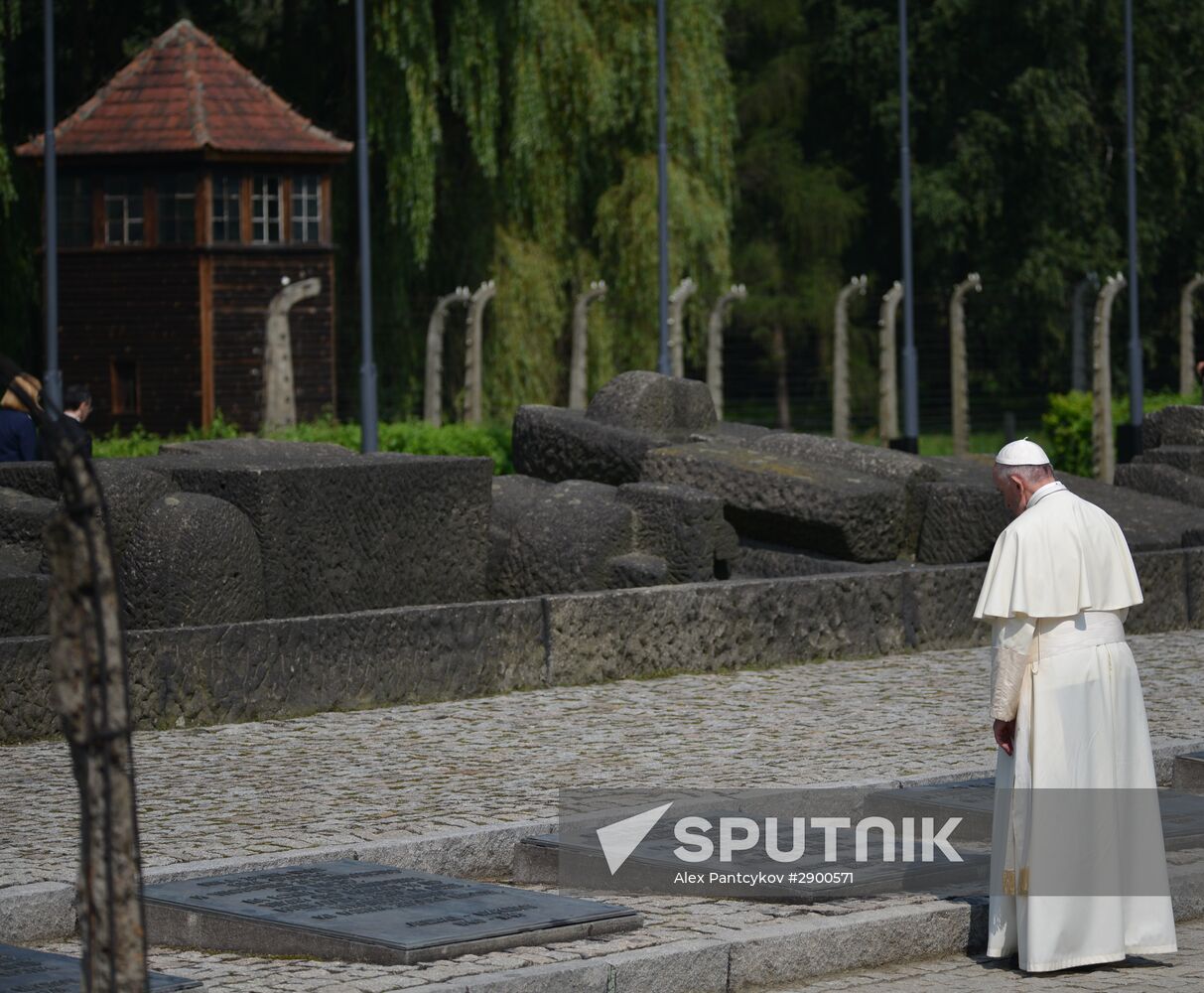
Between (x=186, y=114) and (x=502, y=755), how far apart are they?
20.0m

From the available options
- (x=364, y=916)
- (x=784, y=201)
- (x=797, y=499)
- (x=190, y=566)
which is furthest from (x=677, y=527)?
(x=784, y=201)

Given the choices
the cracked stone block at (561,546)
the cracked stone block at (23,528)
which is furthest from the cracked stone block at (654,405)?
the cracked stone block at (23,528)

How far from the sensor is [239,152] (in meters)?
28.5

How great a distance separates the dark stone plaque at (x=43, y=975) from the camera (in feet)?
19.6

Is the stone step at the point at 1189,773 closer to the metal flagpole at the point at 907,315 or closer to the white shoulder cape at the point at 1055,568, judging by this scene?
the white shoulder cape at the point at 1055,568

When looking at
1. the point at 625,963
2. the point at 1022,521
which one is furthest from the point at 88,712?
the point at 1022,521

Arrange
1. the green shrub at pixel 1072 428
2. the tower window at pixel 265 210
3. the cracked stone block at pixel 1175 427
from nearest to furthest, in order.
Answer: the cracked stone block at pixel 1175 427 → the tower window at pixel 265 210 → the green shrub at pixel 1072 428

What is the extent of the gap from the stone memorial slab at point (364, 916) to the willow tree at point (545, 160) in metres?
22.6

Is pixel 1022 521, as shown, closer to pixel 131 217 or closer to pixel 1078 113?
pixel 131 217

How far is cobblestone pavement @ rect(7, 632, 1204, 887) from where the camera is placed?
8.51m

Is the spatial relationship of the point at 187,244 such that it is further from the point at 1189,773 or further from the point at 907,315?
the point at 1189,773

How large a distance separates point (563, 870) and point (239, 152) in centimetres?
2173

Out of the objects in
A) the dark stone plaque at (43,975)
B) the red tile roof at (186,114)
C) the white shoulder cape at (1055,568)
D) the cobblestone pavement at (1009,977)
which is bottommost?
the cobblestone pavement at (1009,977)

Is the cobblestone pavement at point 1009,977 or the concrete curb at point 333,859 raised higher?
the concrete curb at point 333,859
